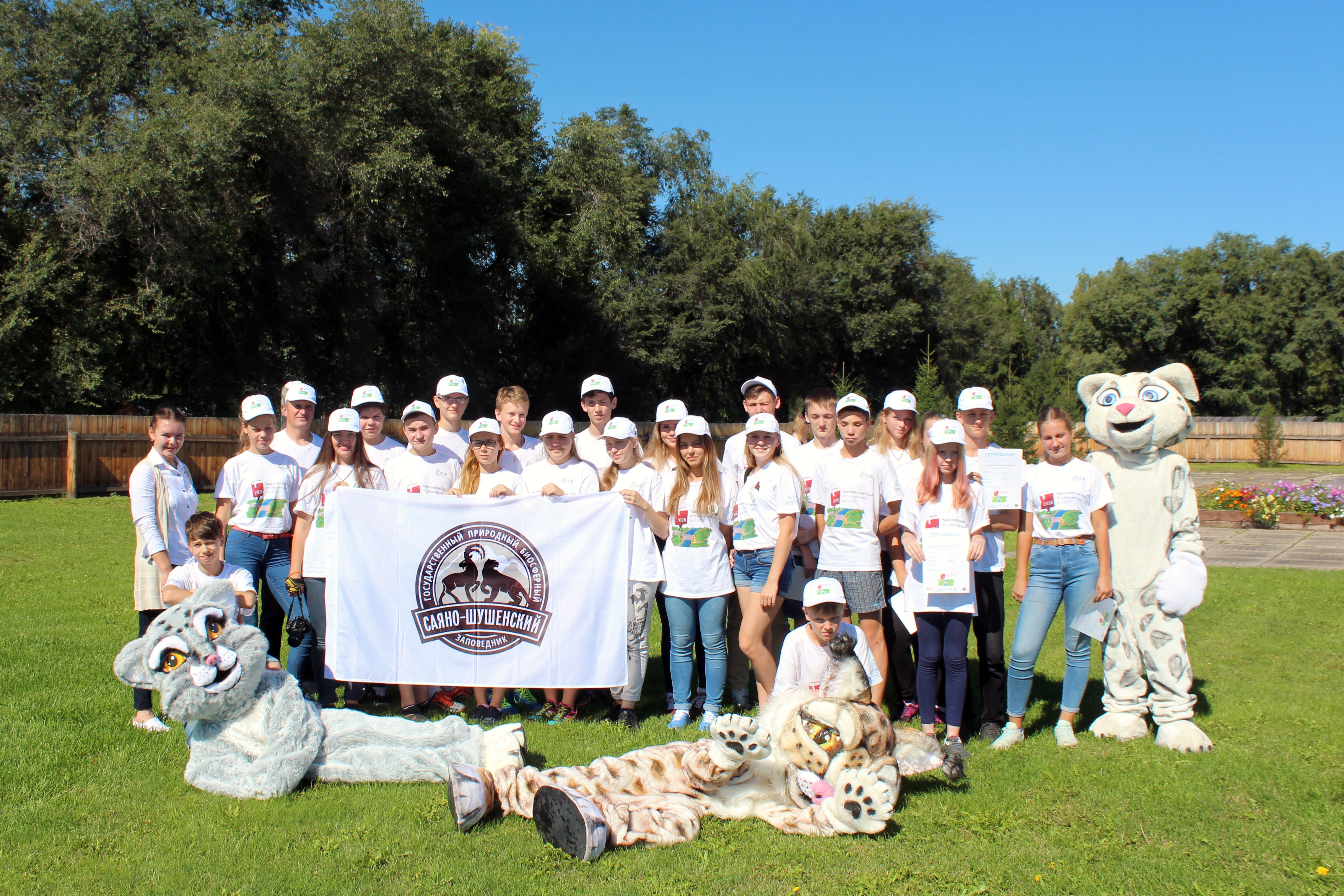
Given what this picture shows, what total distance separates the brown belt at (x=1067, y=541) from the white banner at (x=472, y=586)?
2.49 m

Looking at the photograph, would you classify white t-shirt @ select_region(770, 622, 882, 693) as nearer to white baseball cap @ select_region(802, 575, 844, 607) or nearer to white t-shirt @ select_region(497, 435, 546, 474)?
white baseball cap @ select_region(802, 575, 844, 607)

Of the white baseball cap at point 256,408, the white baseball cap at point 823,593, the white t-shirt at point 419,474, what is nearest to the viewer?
the white baseball cap at point 823,593

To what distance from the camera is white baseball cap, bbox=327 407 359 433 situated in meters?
6.16

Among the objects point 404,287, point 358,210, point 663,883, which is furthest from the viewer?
point 404,287

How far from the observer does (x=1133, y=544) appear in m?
5.80

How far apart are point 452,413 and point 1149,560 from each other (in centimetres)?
462

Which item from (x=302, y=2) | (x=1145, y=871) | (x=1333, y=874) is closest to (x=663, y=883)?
(x=1145, y=871)

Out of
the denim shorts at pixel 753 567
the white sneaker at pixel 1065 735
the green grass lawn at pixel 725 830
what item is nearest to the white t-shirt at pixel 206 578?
the green grass lawn at pixel 725 830

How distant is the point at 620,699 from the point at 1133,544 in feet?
10.6

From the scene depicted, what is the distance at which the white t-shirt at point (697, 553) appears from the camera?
583 centimetres

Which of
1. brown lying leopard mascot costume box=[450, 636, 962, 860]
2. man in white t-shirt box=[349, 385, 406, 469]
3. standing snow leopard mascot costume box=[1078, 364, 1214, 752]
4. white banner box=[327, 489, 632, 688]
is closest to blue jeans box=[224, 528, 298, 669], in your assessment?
white banner box=[327, 489, 632, 688]

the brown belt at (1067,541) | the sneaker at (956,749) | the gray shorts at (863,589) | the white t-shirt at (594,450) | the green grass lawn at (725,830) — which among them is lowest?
the green grass lawn at (725,830)

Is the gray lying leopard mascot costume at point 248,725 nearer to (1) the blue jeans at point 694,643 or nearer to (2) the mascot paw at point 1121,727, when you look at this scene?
(1) the blue jeans at point 694,643

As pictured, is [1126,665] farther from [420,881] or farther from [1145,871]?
[420,881]
